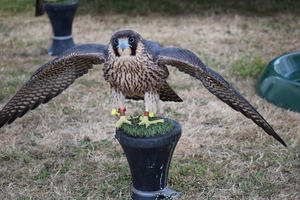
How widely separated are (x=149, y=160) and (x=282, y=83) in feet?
7.16

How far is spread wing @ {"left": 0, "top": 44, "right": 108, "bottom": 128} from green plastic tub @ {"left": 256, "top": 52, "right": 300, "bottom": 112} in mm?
2132

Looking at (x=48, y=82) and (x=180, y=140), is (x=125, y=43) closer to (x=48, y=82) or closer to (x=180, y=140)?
(x=48, y=82)

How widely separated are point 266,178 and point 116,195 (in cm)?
110

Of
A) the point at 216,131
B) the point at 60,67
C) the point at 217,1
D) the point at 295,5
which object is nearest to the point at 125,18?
the point at 217,1

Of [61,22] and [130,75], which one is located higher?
[130,75]

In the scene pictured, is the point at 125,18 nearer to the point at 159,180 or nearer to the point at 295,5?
the point at 295,5

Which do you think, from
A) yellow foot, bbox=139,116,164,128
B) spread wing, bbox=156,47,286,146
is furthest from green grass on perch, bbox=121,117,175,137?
spread wing, bbox=156,47,286,146

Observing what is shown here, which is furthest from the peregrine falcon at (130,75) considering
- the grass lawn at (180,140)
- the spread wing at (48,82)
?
the grass lawn at (180,140)

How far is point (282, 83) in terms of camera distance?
4012 millimetres

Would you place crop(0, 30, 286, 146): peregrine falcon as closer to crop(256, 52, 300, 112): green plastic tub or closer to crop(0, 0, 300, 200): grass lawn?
crop(0, 0, 300, 200): grass lawn

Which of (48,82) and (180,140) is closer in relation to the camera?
(48,82)

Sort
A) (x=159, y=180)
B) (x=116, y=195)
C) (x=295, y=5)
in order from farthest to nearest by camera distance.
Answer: (x=295, y=5), (x=116, y=195), (x=159, y=180)

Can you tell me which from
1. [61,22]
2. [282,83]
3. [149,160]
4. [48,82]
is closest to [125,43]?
[149,160]

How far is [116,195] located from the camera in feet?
8.98
